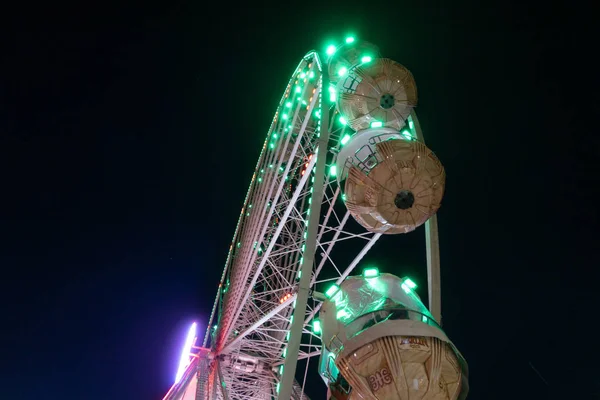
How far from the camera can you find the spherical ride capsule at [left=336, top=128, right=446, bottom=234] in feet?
17.2

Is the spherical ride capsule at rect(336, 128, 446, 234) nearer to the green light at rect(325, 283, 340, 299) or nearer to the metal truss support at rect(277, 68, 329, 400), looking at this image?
the metal truss support at rect(277, 68, 329, 400)

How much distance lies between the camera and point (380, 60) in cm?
681

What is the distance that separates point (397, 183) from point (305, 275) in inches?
76.1

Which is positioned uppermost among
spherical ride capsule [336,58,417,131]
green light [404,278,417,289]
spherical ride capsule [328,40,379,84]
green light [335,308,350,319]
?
spherical ride capsule [328,40,379,84]

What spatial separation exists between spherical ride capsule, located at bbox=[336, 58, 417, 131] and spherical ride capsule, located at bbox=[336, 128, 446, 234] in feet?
4.08

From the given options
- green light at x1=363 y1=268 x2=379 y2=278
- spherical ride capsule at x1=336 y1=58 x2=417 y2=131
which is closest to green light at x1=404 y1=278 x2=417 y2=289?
green light at x1=363 y1=268 x2=379 y2=278

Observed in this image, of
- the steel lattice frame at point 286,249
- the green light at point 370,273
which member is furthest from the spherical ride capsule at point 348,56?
the green light at point 370,273

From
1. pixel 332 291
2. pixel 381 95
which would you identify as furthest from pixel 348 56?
pixel 332 291

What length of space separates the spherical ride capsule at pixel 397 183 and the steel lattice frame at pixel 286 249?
63 centimetres

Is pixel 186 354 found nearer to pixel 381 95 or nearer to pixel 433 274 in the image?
pixel 433 274

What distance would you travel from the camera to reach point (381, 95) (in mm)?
6680

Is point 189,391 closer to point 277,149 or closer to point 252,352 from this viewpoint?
point 252,352

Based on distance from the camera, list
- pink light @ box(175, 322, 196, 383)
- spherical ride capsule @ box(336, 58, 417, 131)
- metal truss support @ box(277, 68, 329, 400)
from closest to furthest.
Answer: metal truss support @ box(277, 68, 329, 400) → spherical ride capsule @ box(336, 58, 417, 131) → pink light @ box(175, 322, 196, 383)

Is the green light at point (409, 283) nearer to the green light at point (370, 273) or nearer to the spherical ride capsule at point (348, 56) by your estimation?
the green light at point (370, 273)
